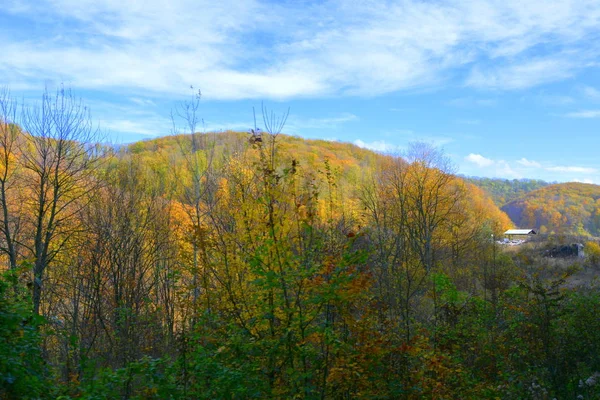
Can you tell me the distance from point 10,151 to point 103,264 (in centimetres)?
438

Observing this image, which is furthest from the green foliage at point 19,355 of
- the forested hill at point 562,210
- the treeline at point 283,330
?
the forested hill at point 562,210

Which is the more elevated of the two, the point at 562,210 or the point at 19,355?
the point at 562,210

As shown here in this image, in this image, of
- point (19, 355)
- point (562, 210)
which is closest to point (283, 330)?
point (19, 355)

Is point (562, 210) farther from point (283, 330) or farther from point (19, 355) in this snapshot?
point (19, 355)

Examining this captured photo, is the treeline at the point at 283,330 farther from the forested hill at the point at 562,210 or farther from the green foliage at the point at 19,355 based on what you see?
the forested hill at the point at 562,210

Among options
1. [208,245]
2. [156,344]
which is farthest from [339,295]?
[156,344]

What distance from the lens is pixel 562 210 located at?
118188mm

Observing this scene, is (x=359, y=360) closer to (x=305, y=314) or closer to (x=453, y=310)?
(x=305, y=314)

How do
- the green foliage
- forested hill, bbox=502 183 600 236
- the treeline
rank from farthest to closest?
forested hill, bbox=502 183 600 236 < the treeline < the green foliage

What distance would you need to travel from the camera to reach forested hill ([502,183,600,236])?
110 m

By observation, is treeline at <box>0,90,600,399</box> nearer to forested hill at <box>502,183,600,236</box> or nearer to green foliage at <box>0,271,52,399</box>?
green foliage at <box>0,271,52,399</box>

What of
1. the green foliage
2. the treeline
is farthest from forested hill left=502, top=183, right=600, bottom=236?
the green foliage

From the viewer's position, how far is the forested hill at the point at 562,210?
109500mm

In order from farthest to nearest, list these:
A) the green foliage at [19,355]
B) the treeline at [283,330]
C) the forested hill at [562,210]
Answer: the forested hill at [562,210] < the treeline at [283,330] < the green foliage at [19,355]
